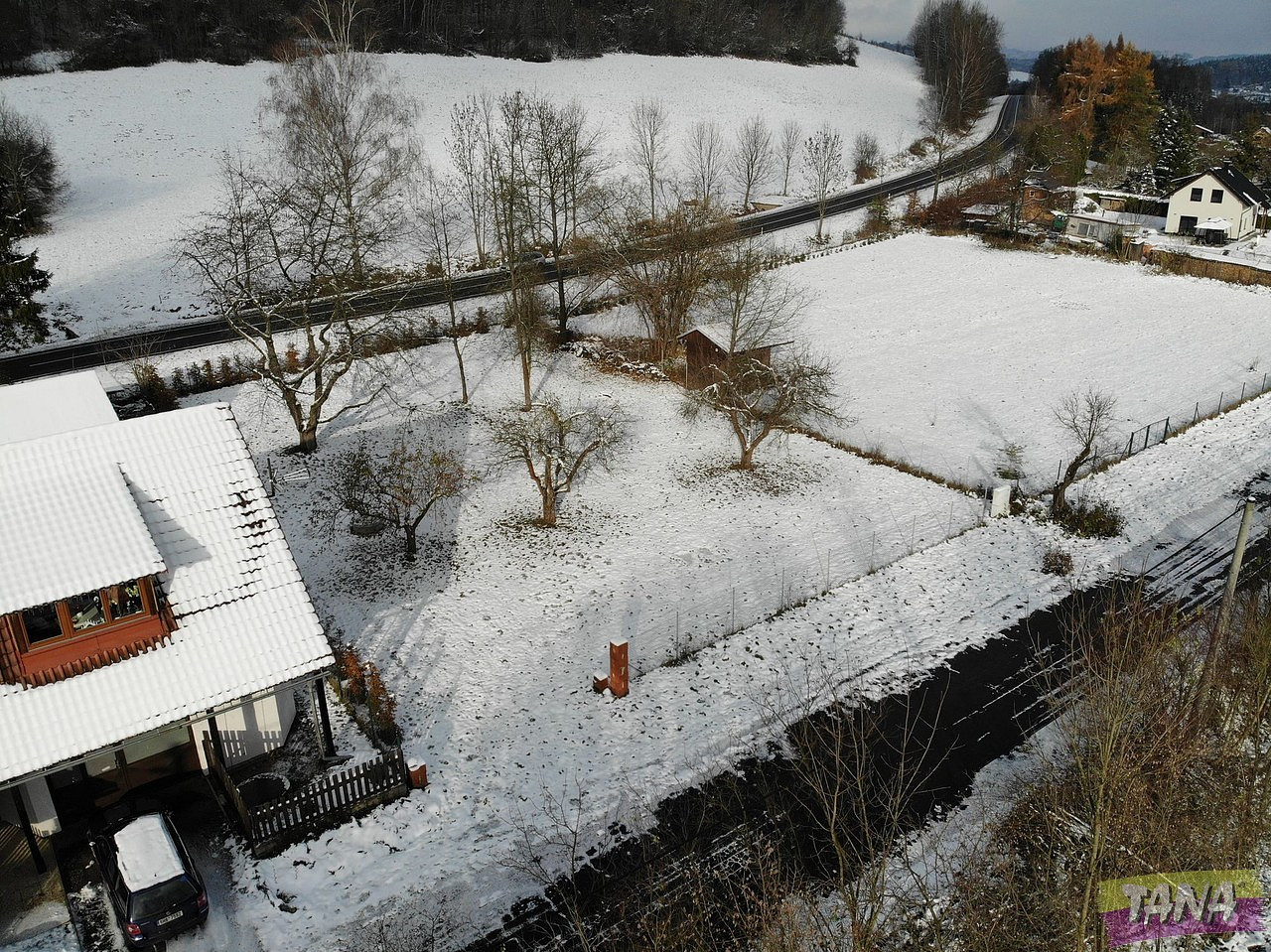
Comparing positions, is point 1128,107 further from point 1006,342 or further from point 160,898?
point 160,898

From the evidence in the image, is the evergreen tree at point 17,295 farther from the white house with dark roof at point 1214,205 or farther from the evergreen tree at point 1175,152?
the evergreen tree at point 1175,152

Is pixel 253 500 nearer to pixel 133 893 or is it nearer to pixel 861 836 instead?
pixel 133 893

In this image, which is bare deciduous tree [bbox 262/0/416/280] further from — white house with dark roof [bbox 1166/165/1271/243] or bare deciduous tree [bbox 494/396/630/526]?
white house with dark roof [bbox 1166/165/1271/243]

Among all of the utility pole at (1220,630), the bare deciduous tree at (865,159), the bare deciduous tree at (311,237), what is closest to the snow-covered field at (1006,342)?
the utility pole at (1220,630)

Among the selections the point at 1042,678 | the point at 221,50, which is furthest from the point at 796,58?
the point at 1042,678

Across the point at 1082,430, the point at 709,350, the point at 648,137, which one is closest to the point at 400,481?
the point at 709,350

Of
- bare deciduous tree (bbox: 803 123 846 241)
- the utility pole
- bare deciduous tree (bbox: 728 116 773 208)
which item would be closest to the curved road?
bare deciduous tree (bbox: 803 123 846 241)
